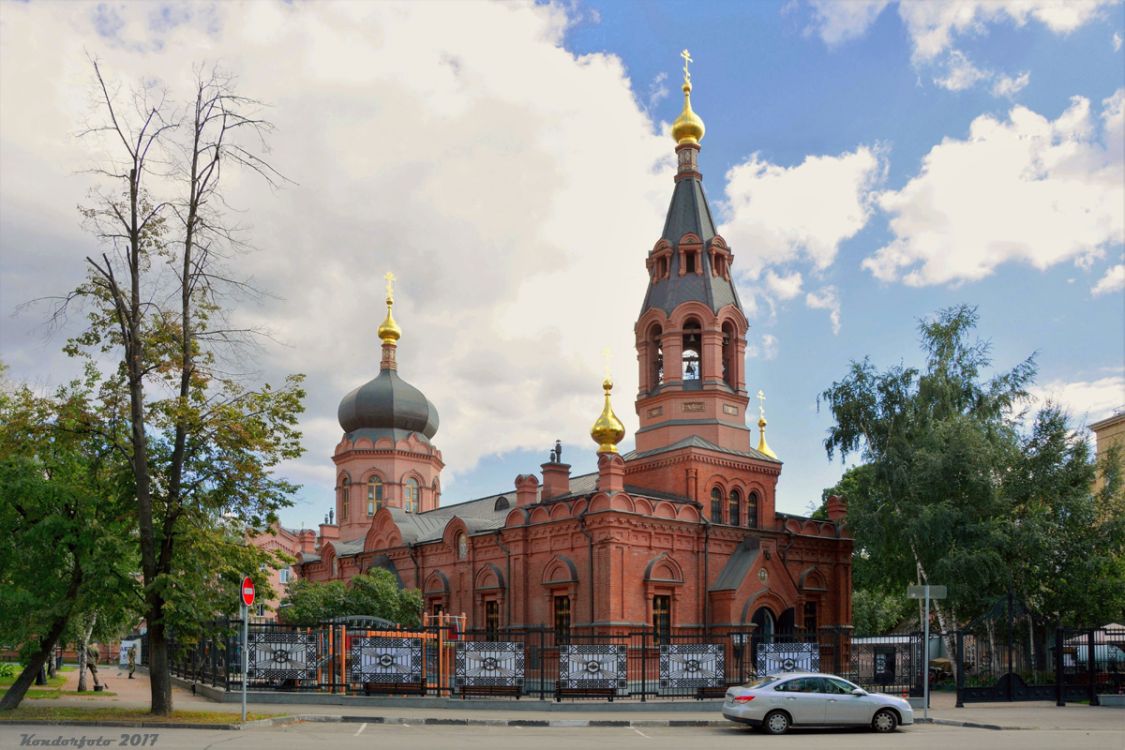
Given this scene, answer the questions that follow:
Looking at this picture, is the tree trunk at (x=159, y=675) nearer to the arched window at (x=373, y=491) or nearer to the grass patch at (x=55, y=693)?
the grass patch at (x=55, y=693)

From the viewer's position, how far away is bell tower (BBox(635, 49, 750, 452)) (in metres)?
38.0

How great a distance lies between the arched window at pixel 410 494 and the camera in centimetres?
5506

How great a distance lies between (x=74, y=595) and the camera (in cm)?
2241

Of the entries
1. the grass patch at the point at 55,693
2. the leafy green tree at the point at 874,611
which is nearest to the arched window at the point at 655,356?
the grass patch at the point at 55,693

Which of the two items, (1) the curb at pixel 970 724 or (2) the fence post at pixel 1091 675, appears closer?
(1) the curb at pixel 970 724

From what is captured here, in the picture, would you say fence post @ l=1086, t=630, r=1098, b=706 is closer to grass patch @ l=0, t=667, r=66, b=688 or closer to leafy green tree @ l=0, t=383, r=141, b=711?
leafy green tree @ l=0, t=383, r=141, b=711

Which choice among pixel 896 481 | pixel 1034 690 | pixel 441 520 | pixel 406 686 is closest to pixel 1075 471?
pixel 896 481

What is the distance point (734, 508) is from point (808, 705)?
17.6 meters

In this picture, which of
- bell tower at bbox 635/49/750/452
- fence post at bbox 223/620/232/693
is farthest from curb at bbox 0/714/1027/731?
bell tower at bbox 635/49/750/452

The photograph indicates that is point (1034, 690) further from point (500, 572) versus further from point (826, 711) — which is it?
point (500, 572)

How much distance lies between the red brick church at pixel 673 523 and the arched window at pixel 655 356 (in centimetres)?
5

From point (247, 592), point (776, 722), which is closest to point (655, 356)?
point (776, 722)

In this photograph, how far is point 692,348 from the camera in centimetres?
3906

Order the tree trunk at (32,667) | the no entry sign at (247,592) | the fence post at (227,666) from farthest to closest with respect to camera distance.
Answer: the fence post at (227,666) < the tree trunk at (32,667) < the no entry sign at (247,592)
